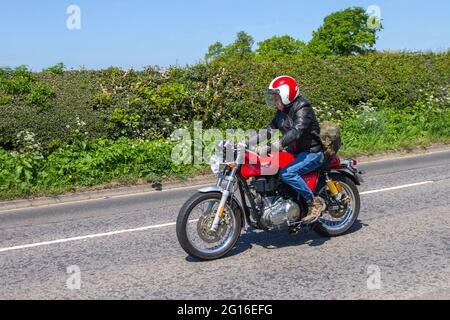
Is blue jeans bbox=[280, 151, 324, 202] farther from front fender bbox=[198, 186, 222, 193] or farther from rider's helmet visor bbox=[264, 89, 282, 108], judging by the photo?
front fender bbox=[198, 186, 222, 193]

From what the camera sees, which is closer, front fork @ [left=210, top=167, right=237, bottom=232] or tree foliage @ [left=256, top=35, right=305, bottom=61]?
front fork @ [left=210, top=167, right=237, bottom=232]

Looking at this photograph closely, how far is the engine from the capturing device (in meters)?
6.46

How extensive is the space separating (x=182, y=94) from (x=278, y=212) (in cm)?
918

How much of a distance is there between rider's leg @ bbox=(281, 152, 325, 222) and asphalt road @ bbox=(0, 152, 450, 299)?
461 mm

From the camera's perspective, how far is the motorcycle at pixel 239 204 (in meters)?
6.23

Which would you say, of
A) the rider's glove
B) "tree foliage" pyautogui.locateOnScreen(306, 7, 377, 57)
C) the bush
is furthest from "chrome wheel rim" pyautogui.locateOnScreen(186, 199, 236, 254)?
"tree foliage" pyautogui.locateOnScreen(306, 7, 377, 57)

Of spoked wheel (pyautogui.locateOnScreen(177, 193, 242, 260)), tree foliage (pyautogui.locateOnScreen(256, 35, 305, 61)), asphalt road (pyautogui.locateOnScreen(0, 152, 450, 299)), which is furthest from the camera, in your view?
tree foliage (pyautogui.locateOnScreen(256, 35, 305, 61))

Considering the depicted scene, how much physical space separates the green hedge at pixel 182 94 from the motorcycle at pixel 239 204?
7.82 metres

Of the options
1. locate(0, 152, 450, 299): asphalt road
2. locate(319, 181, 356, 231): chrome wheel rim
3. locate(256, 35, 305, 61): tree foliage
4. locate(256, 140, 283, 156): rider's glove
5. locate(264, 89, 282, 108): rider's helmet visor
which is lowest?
locate(0, 152, 450, 299): asphalt road

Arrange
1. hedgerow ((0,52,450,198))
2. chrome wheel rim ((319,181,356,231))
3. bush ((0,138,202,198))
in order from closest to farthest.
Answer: chrome wheel rim ((319,181,356,231)) → bush ((0,138,202,198)) → hedgerow ((0,52,450,198))

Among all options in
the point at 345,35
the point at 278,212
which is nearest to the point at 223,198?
the point at 278,212
